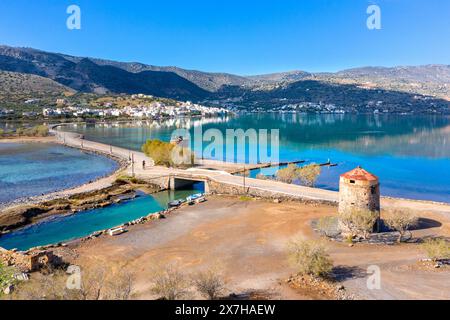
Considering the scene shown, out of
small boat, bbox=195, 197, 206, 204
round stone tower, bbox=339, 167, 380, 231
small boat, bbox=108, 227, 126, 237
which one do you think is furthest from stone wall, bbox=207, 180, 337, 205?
small boat, bbox=108, 227, 126, 237

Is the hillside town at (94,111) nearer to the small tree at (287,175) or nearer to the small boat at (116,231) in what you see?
the small tree at (287,175)

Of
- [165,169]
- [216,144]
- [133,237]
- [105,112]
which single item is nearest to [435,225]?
[133,237]

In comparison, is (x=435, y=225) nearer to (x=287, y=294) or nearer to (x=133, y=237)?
(x=287, y=294)

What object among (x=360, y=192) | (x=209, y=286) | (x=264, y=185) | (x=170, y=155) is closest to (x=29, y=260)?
(x=209, y=286)

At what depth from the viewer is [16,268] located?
20.8 m

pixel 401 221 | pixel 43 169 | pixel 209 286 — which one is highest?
pixel 401 221

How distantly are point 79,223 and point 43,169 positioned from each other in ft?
102

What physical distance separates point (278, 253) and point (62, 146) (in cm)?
7703

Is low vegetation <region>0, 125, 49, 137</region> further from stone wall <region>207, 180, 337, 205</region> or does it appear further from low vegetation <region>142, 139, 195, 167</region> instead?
stone wall <region>207, 180, 337, 205</region>

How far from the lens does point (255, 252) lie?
24.1 metres

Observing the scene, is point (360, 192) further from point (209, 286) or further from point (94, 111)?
point (94, 111)

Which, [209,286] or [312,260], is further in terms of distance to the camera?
[312,260]

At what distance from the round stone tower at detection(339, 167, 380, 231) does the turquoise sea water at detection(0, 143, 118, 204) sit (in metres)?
34.2

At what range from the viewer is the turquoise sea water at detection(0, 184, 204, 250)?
2930cm
